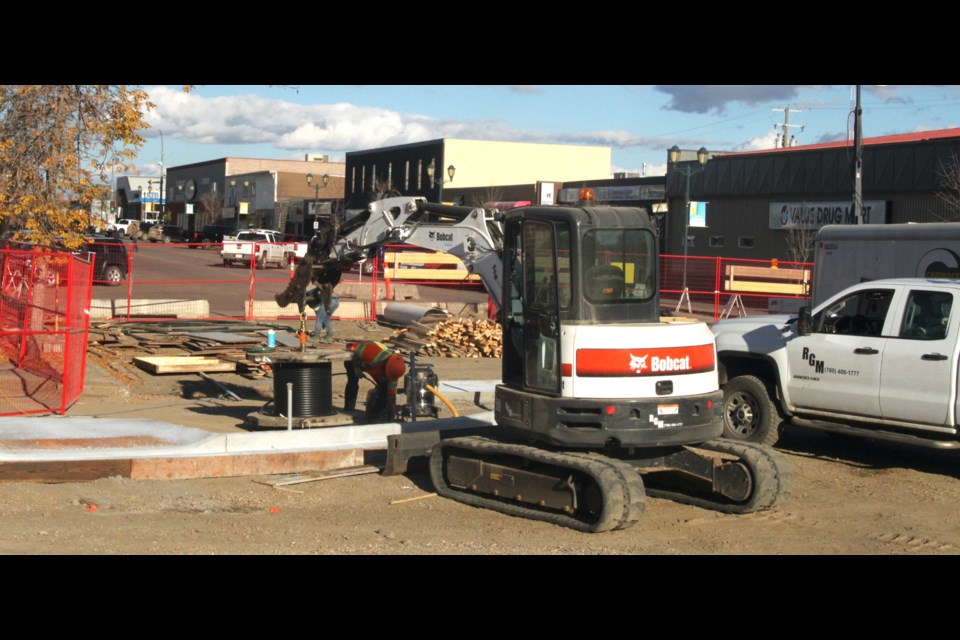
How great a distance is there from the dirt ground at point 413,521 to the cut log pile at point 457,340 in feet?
34.4

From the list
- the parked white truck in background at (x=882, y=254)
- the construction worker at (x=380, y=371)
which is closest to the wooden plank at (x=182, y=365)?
the construction worker at (x=380, y=371)

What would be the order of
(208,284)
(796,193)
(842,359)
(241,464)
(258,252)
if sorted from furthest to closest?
(258,252)
(796,193)
(208,284)
(842,359)
(241,464)

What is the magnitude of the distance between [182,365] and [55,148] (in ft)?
13.2

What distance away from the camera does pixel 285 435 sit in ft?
39.0

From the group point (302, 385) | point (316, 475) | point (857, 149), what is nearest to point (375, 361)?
point (302, 385)

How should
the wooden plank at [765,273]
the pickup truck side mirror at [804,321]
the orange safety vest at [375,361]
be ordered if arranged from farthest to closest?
1. the wooden plank at [765,273]
2. the orange safety vest at [375,361]
3. the pickup truck side mirror at [804,321]

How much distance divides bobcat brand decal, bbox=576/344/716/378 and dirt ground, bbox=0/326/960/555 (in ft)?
4.59

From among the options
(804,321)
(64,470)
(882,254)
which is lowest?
(64,470)

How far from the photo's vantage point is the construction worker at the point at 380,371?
42.9 feet

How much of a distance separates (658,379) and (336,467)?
159 inches

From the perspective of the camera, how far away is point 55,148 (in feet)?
55.4

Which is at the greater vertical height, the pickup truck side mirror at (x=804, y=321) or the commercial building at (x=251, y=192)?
the commercial building at (x=251, y=192)

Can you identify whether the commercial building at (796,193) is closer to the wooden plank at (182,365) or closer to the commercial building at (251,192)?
the wooden plank at (182,365)

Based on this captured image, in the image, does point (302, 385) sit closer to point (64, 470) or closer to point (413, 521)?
point (64, 470)
